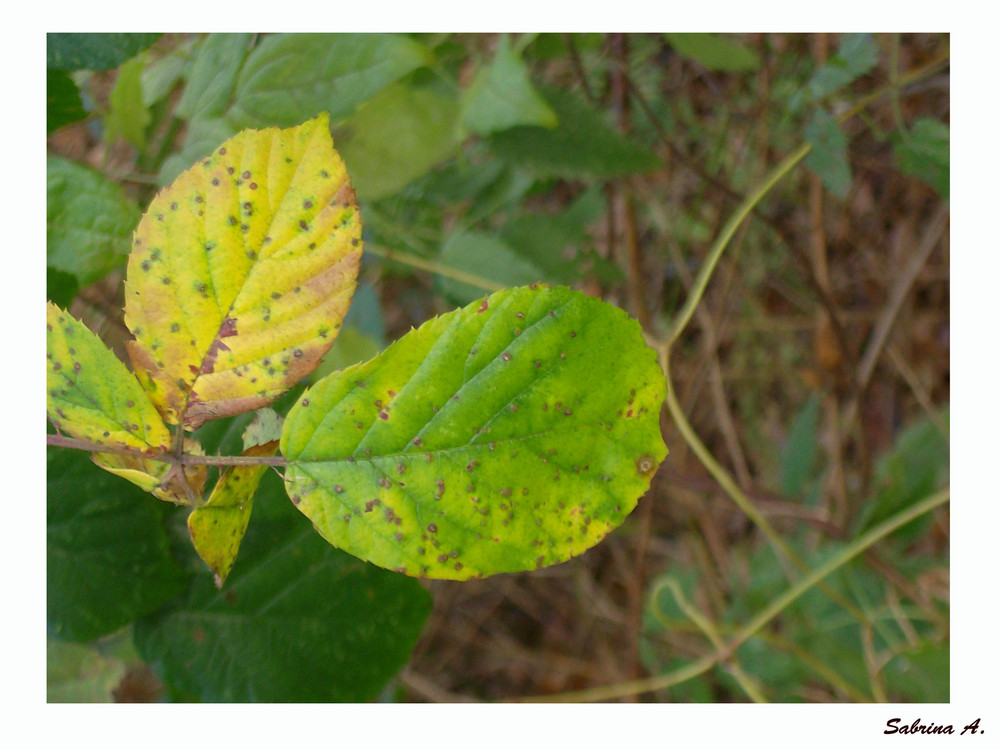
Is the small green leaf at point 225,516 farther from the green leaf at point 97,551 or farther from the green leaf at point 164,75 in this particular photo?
the green leaf at point 164,75

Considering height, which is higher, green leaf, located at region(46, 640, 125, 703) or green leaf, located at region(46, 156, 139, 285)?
green leaf, located at region(46, 156, 139, 285)

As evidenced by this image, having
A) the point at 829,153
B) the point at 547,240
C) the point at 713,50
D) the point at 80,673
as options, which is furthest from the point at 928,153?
the point at 80,673

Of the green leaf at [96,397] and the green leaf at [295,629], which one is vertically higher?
the green leaf at [96,397]

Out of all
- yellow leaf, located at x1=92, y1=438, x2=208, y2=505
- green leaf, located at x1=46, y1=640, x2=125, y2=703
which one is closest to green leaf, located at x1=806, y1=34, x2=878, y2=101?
yellow leaf, located at x1=92, y1=438, x2=208, y2=505

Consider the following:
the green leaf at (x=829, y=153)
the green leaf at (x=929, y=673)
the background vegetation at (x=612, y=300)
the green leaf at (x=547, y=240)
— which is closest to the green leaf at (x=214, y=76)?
the background vegetation at (x=612, y=300)

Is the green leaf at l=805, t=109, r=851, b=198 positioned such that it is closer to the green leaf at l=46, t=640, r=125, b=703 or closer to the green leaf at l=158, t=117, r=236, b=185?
the green leaf at l=158, t=117, r=236, b=185

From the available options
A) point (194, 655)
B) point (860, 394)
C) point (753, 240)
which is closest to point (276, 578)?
point (194, 655)

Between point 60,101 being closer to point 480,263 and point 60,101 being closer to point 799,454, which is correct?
point 480,263
